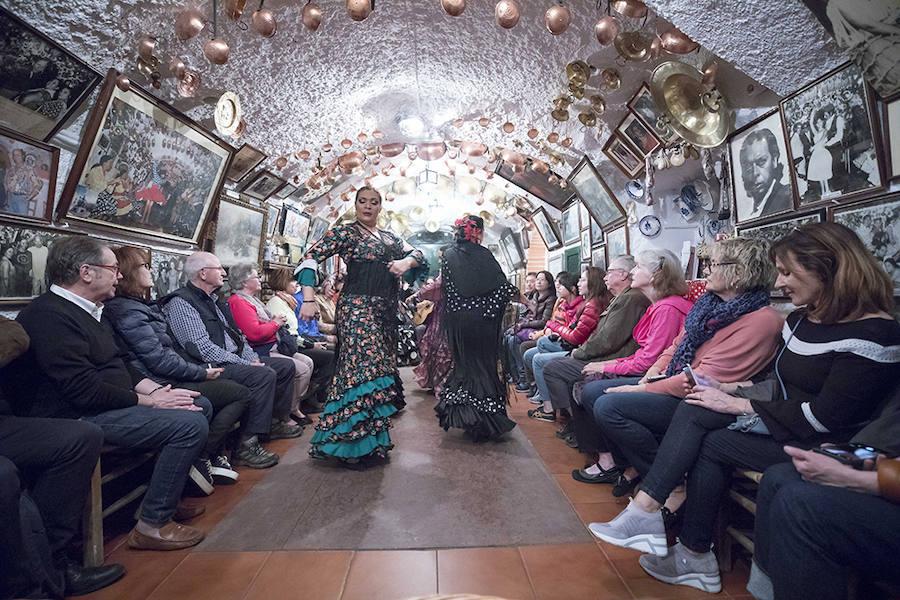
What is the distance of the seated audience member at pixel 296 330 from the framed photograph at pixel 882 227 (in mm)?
4323

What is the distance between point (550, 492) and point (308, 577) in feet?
5.20

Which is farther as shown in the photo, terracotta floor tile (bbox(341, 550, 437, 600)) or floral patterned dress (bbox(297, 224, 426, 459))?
floral patterned dress (bbox(297, 224, 426, 459))

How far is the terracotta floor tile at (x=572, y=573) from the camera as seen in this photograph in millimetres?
2082

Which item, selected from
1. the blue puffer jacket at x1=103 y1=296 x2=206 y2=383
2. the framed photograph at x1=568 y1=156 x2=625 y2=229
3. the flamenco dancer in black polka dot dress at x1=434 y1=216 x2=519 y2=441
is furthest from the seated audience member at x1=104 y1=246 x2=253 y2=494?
the framed photograph at x1=568 y1=156 x2=625 y2=229

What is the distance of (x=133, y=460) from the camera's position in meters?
2.58

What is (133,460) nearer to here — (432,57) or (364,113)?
(432,57)

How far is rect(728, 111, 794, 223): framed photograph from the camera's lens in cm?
327

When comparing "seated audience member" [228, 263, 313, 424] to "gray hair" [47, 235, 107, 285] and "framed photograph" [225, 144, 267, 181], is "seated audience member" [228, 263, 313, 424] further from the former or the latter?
"gray hair" [47, 235, 107, 285]

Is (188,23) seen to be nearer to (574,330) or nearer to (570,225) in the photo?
(574,330)

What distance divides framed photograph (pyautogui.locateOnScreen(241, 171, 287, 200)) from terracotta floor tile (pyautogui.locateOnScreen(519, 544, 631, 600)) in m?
5.36

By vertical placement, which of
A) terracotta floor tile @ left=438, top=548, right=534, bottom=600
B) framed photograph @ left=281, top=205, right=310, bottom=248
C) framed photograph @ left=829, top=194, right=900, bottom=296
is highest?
framed photograph @ left=281, top=205, right=310, bottom=248

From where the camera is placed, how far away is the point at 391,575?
221cm

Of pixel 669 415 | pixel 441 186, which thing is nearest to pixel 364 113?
pixel 441 186

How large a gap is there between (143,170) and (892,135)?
15.9ft
